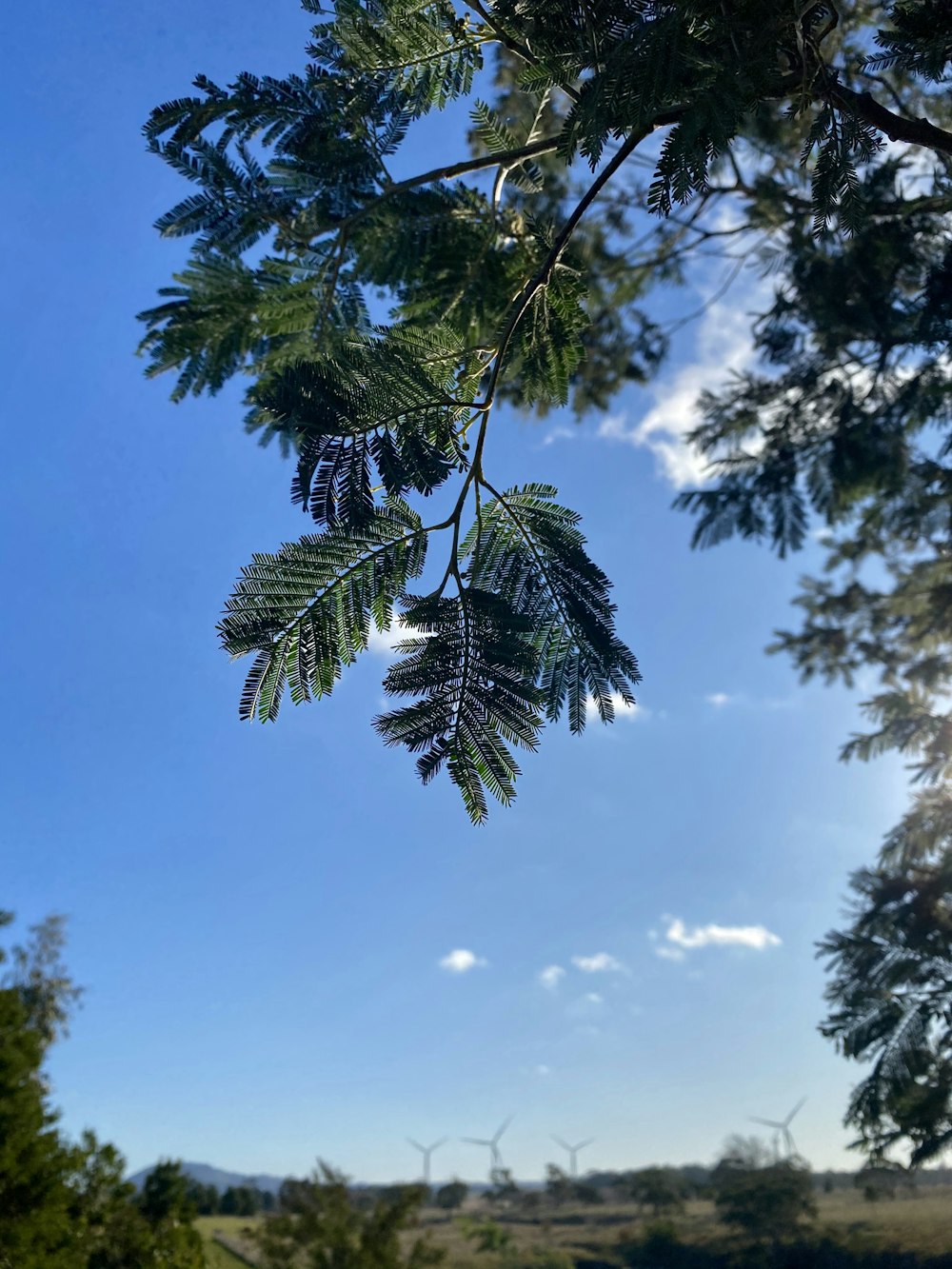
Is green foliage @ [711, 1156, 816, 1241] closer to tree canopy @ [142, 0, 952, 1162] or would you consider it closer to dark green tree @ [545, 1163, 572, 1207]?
dark green tree @ [545, 1163, 572, 1207]

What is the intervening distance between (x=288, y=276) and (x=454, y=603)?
1.72m

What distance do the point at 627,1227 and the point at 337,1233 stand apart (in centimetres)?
1880

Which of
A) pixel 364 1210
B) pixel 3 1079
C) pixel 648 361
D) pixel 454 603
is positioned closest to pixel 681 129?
pixel 454 603

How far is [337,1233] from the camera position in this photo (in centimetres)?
2006

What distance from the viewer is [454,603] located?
2045 millimetres

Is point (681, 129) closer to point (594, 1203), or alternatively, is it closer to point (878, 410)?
point (878, 410)

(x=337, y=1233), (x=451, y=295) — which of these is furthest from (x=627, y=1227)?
(x=451, y=295)

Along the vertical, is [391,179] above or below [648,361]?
below

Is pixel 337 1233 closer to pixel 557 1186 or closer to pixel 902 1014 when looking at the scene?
pixel 902 1014

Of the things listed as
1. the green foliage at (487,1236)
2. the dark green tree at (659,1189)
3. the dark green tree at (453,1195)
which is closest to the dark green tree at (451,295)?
the green foliage at (487,1236)

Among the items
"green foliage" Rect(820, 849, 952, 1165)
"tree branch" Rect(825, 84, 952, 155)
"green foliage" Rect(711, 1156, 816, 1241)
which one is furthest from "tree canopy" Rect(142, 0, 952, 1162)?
"green foliage" Rect(711, 1156, 816, 1241)

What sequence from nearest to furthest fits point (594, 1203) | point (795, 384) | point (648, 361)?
point (795, 384)
point (648, 361)
point (594, 1203)

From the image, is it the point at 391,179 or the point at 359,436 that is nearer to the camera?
the point at 359,436

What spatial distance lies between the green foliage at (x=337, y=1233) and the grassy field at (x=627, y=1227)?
3.63 ft
